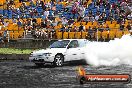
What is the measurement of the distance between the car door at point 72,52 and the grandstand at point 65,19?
25.8 ft

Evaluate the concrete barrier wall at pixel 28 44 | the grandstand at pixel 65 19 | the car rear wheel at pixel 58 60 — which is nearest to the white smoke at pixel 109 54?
the car rear wheel at pixel 58 60

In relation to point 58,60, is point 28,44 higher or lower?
higher

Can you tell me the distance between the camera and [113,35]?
32.8 m

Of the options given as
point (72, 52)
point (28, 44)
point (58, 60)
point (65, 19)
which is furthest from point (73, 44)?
point (65, 19)

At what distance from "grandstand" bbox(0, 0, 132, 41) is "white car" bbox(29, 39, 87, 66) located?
7811 millimetres

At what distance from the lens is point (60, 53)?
24.0 meters

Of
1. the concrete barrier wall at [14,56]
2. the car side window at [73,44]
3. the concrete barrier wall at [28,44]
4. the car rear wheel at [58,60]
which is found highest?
the concrete barrier wall at [28,44]

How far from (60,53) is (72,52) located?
736mm

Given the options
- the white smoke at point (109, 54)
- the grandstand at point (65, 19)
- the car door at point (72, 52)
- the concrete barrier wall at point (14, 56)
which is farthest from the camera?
the grandstand at point (65, 19)

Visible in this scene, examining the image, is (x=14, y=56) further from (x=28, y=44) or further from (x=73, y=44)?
(x=73, y=44)

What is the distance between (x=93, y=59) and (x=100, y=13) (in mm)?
12424

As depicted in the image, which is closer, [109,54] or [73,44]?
[73,44]

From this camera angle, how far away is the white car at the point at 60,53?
23.8m

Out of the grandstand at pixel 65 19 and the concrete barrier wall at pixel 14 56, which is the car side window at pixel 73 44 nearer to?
the concrete barrier wall at pixel 14 56
